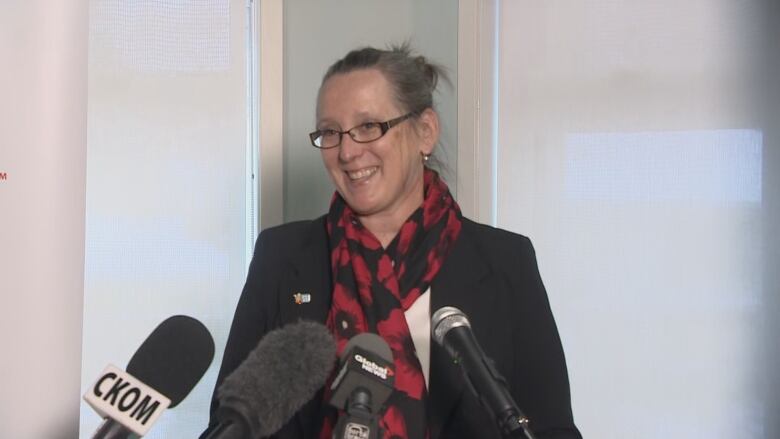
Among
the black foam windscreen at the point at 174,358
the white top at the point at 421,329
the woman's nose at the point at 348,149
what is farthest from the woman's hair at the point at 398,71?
the black foam windscreen at the point at 174,358

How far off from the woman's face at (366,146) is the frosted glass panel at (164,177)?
2.06ft

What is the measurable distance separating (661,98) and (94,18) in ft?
5.27

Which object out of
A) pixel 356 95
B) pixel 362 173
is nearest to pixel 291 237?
pixel 362 173

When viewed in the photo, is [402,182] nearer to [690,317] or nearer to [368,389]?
[368,389]

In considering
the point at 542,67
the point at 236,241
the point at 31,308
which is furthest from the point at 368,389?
the point at 542,67

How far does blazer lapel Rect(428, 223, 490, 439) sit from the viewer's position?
4.07ft

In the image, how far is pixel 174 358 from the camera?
2.07 ft

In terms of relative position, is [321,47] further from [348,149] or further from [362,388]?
[362,388]

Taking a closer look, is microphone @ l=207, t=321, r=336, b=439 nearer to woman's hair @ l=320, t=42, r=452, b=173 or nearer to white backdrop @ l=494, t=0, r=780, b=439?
woman's hair @ l=320, t=42, r=452, b=173

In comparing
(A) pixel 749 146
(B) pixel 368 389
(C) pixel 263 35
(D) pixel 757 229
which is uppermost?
(C) pixel 263 35

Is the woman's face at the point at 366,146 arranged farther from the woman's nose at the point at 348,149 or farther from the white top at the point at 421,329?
the white top at the point at 421,329

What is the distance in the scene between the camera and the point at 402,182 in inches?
52.9

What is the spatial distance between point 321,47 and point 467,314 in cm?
100

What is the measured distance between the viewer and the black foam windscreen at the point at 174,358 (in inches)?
24.1
